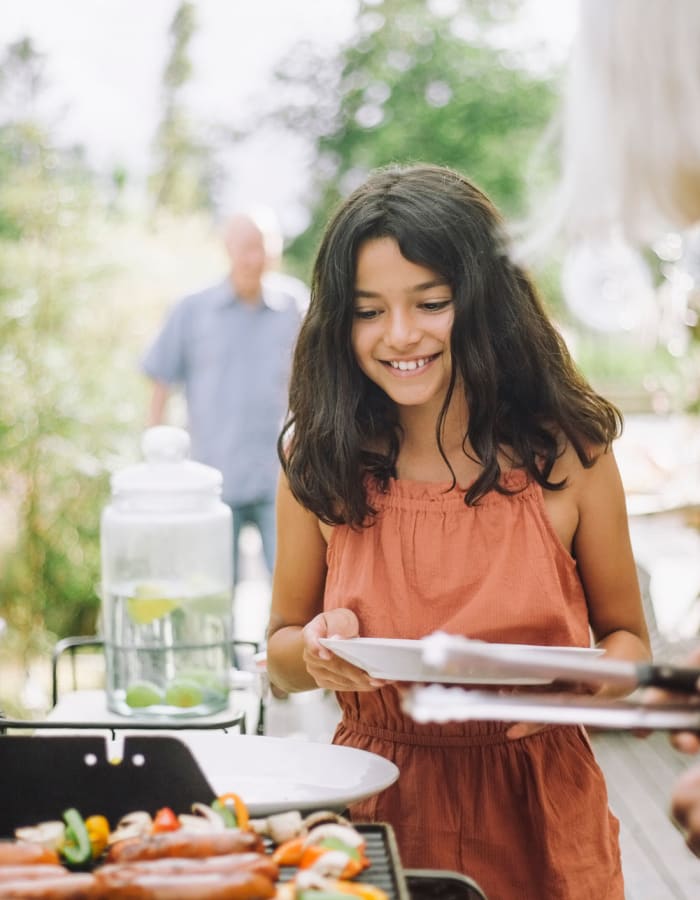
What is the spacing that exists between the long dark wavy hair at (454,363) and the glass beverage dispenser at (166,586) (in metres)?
0.64

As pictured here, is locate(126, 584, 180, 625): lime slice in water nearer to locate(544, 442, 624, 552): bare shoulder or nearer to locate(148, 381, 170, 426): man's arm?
locate(544, 442, 624, 552): bare shoulder

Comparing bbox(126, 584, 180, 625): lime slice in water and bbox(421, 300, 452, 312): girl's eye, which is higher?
bbox(421, 300, 452, 312): girl's eye

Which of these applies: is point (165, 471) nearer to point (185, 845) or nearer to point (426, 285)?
point (426, 285)

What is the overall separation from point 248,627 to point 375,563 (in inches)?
192

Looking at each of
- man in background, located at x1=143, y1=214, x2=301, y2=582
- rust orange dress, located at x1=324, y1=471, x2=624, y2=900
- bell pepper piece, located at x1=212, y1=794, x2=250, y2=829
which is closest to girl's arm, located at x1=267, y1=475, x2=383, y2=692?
rust orange dress, located at x1=324, y1=471, x2=624, y2=900

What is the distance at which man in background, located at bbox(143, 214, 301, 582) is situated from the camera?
532 centimetres

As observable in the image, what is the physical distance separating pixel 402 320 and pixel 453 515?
0.32m

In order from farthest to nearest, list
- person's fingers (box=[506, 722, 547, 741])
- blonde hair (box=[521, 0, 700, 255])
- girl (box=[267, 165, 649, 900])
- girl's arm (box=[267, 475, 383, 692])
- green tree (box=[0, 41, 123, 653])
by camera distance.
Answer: green tree (box=[0, 41, 123, 653]) → girl's arm (box=[267, 475, 383, 692]) → girl (box=[267, 165, 649, 900]) → person's fingers (box=[506, 722, 547, 741]) → blonde hair (box=[521, 0, 700, 255])

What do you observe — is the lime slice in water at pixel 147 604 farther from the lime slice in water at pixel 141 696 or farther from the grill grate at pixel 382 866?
the grill grate at pixel 382 866

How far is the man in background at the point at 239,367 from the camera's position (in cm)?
532

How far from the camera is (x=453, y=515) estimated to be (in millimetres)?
1974

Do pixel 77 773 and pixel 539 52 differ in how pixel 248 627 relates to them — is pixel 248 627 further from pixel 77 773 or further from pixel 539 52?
pixel 539 52

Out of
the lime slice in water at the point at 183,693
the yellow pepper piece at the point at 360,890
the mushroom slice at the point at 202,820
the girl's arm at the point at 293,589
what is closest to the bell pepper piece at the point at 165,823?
the mushroom slice at the point at 202,820

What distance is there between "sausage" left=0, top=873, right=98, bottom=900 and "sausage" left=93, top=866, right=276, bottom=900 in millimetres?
11
